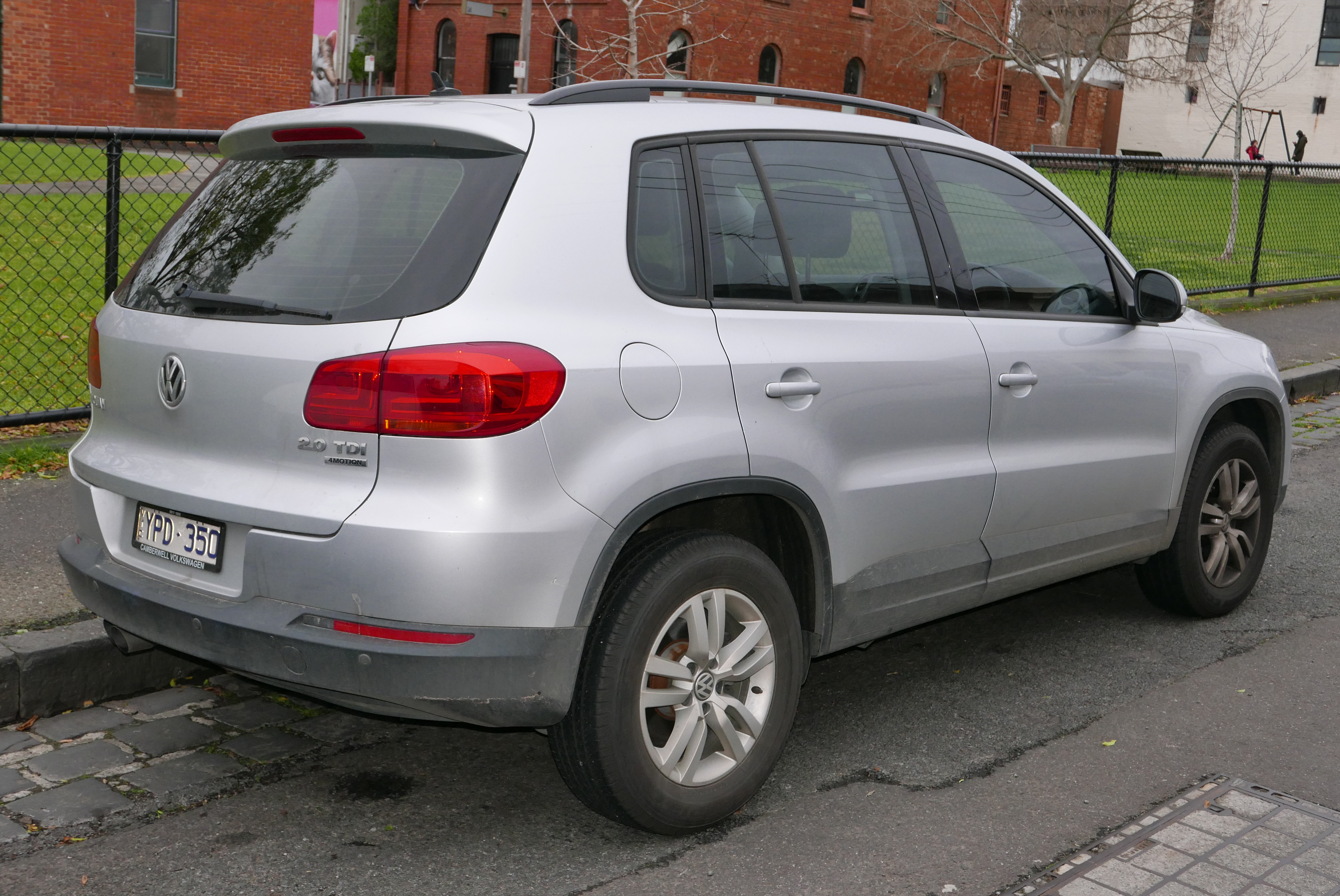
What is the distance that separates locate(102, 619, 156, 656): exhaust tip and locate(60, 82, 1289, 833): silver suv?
2cm

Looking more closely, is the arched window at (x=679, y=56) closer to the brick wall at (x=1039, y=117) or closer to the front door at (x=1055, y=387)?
the brick wall at (x=1039, y=117)

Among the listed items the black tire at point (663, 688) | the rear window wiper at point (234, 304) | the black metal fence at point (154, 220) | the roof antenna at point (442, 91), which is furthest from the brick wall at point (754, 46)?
the black tire at point (663, 688)

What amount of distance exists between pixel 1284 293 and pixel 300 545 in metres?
14.4

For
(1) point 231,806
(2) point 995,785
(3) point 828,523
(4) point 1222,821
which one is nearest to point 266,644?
(1) point 231,806

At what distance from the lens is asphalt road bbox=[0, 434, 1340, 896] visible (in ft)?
10.7

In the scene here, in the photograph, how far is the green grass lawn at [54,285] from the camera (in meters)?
7.88

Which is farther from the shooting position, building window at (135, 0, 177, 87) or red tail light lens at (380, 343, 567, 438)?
building window at (135, 0, 177, 87)

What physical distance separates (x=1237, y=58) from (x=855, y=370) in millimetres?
56439

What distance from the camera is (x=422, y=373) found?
294 cm

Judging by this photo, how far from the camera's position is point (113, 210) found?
661cm

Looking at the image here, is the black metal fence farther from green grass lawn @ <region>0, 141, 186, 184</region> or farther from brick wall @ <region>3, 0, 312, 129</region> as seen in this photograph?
brick wall @ <region>3, 0, 312, 129</region>

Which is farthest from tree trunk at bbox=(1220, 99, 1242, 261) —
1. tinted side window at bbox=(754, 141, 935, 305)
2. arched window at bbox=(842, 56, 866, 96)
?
arched window at bbox=(842, 56, 866, 96)

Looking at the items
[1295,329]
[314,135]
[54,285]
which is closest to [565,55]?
[1295,329]

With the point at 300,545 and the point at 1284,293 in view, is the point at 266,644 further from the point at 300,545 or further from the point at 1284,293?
the point at 1284,293
